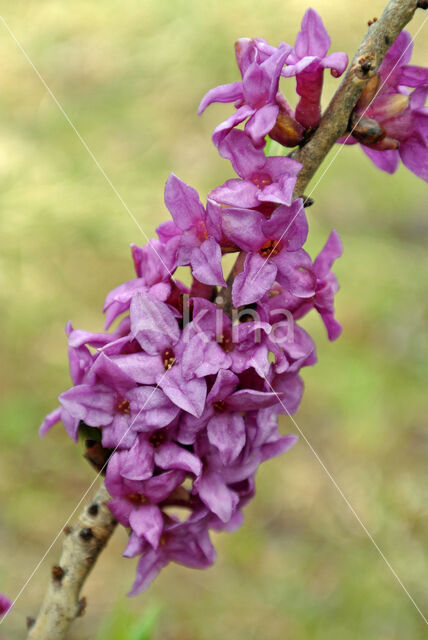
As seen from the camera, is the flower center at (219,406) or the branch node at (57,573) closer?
the flower center at (219,406)

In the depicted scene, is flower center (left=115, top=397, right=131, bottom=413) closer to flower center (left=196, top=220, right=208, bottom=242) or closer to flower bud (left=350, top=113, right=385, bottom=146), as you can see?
flower center (left=196, top=220, right=208, bottom=242)

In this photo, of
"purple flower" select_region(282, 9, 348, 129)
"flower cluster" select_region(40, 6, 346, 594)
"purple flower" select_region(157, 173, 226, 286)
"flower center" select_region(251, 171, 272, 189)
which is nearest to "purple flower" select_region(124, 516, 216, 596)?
"flower cluster" select_region(40, 6, 346, 594)

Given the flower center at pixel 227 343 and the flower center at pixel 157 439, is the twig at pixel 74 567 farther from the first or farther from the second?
the flower center at pixel 227 343

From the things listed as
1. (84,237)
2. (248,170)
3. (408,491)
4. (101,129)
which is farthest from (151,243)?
(101,129)

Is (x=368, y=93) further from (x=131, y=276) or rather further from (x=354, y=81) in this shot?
(x=131, y=276)

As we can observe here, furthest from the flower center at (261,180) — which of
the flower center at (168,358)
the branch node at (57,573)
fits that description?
the branch node at (57,573)

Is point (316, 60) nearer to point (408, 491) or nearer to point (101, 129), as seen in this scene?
point (408, 491)
